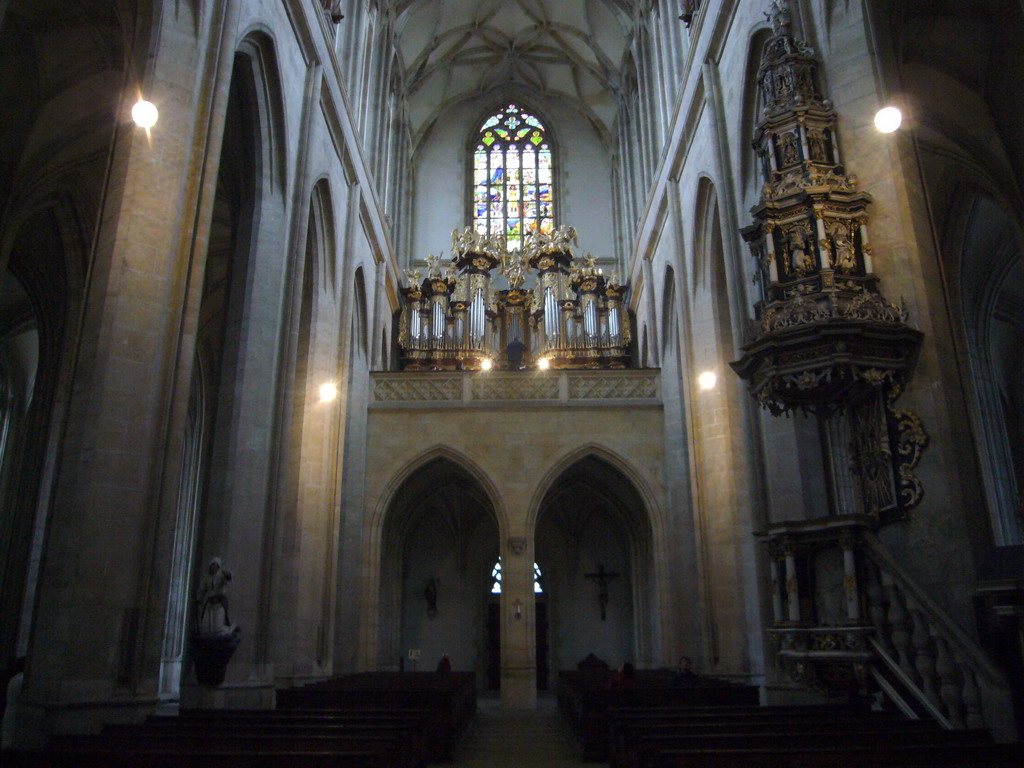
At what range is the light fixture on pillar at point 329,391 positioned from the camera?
15055 millimetres

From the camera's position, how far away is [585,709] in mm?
9148

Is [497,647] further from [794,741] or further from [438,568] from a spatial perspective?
[794,741]

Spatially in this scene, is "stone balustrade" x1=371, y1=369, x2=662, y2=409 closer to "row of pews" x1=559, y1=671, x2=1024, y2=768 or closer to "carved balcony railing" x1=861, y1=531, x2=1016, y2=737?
"row of pews" x1=559, y1=671, x2=1024, y2=768

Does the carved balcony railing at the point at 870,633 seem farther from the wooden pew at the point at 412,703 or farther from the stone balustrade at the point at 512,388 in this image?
the stone balustrade at the point at 512,388

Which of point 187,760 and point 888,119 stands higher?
point 888,119

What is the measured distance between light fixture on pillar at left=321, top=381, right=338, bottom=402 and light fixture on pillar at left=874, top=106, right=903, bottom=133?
9811mm

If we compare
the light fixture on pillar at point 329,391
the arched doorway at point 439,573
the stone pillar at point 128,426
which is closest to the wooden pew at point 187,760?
the stone pillar at point 128,426

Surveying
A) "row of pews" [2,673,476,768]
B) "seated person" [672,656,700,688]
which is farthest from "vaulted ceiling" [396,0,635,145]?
"row of pews" [2,673,476,768]

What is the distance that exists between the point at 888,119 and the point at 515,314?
1452 cm

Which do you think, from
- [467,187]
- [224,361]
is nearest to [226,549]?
[224,361]

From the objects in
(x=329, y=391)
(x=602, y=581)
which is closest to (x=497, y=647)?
(x=602, y=581)

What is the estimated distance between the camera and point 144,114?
8062 millimetres

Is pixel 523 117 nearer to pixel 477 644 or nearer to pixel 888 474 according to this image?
pixel 477 644

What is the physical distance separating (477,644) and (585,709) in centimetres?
1374
